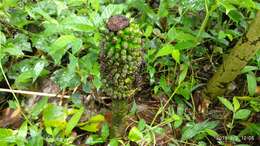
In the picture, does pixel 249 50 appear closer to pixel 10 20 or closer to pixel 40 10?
pixel 40 10

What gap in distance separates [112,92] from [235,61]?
0.74m

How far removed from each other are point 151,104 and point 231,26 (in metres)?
0.78

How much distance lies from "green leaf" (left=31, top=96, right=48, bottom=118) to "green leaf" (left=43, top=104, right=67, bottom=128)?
0.02m

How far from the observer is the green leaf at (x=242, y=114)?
205cm

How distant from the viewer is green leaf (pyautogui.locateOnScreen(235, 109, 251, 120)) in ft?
6.72

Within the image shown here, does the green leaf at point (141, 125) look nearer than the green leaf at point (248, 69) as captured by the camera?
Yes

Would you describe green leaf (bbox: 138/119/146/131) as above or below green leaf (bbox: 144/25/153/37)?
below

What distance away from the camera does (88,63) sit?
1.93 metres

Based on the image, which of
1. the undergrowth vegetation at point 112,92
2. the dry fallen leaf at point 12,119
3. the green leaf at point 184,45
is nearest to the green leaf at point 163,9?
the undergrowth vegetation at point 112,92

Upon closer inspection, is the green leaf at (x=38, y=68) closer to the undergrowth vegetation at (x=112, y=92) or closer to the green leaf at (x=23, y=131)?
the undergrowth vegetation at (x=112, y=92)

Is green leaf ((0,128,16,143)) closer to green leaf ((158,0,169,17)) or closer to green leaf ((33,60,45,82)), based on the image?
green leaf ((33,60,45,82))

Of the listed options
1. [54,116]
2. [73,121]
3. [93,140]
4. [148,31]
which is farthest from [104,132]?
[148,31]

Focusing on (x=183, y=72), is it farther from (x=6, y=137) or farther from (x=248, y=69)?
(x=6, y=137)

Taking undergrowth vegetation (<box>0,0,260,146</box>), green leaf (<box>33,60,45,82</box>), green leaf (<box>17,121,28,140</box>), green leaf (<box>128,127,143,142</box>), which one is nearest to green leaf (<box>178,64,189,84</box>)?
undergrowth vegetation (<box>0,0,260,146</box>)
